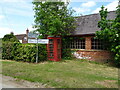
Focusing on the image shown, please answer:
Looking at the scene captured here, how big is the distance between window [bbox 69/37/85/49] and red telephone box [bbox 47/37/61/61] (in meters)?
2.00

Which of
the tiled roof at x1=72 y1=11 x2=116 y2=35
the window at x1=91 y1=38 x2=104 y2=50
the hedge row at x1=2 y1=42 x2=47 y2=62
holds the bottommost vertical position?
the hedge row at x1=2 y1=42 x2=47 y2=62

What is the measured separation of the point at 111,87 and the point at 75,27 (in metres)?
8.36

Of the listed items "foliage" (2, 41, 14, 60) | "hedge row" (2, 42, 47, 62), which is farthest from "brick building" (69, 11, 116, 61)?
"foliage" (2, 41, 14, 60)

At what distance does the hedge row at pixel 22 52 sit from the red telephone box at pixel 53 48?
0.48 m

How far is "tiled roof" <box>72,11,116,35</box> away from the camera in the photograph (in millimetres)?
11414

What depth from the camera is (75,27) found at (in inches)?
483

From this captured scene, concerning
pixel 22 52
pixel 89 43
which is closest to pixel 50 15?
pixel 22 52

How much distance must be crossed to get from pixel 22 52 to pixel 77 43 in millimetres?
5607

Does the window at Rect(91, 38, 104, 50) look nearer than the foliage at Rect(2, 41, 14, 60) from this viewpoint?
Yes

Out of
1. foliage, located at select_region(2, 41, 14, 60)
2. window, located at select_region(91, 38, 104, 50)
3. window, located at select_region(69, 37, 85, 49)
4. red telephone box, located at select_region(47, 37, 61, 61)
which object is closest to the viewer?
red telephone box, located at select_region(47, 37, 61, 61)

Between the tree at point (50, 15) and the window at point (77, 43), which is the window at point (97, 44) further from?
the tree at point (50, 15)

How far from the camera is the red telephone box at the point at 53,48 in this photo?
10773 mm

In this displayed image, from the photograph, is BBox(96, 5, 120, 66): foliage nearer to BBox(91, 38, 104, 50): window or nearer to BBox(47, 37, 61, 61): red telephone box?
BBox(91, 38, 104, 50): window

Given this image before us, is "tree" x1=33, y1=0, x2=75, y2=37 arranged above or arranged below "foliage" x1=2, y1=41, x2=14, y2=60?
above
